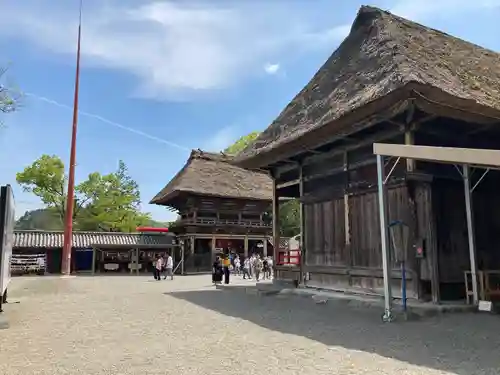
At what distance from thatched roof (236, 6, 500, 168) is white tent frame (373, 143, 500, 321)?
121 centimetres

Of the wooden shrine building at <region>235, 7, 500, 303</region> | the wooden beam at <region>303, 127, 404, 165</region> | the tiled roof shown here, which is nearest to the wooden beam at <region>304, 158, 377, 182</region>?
the wooden shrine building at <region>235, 7, 500, 303</region>

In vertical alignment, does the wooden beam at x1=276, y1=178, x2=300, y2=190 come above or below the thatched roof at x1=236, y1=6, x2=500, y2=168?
below

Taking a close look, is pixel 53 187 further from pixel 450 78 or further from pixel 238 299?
pixel 450 78

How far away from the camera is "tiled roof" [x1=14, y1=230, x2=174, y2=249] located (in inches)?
1146

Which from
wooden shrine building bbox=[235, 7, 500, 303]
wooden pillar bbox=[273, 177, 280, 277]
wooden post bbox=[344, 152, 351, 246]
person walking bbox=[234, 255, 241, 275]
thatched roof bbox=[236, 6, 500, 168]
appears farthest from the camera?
person walking bbox=[234, 255, 241, 275]

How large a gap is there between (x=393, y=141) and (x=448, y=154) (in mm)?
3646

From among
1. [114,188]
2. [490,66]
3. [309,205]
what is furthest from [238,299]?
[114,188]

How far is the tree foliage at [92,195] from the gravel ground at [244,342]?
2953 cm

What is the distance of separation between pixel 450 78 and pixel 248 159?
19.5 feet

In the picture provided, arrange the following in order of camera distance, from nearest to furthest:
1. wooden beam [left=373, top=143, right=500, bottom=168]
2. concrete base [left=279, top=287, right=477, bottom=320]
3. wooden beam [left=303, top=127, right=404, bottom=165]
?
1. wooden beam [left=373, top=143, right=500, bottom=168]
2. concrete base [left=279, top=287, right=477, bottom=320]
3. wooden beam [left=303, top=127, right=404, bottom=165]

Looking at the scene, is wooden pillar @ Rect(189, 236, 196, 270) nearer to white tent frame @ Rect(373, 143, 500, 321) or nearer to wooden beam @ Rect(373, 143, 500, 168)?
white tent frame @ Rect(373, 143, 500, 321)

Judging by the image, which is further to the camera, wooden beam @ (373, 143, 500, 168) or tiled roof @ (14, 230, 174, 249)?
tiled roof @ (14, 230, 174, 249)

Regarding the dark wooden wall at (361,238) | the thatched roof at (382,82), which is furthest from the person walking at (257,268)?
the dark wooden wall at (361,238)

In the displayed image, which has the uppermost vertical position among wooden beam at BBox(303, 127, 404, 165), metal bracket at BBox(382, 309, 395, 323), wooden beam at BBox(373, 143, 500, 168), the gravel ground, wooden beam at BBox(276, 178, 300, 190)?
wooden beam at BBox(303, 127, 404, 165)
